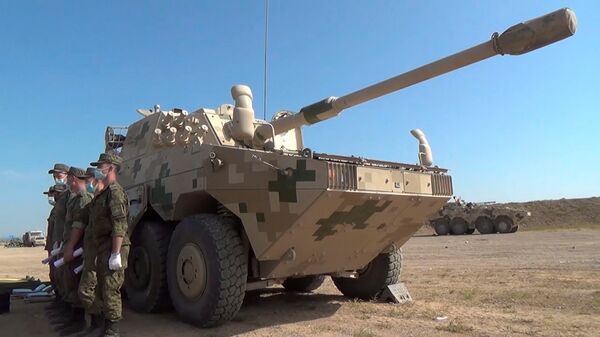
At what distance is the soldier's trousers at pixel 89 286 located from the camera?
476 cm

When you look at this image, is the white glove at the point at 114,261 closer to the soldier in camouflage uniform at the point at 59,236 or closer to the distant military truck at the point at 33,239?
the soldier in camouflage uniform at the point at 59,236

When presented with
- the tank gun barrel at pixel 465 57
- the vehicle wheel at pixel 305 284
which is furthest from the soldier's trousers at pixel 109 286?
the vehicle wheel at pixel 305 284

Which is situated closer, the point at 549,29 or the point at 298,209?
the point at 549,29

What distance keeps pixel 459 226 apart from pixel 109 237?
26.3 metres

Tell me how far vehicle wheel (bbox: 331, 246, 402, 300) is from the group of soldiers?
3.20m

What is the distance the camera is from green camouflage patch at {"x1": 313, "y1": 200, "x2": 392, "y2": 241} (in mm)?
5080

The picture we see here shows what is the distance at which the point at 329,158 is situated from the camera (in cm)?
492

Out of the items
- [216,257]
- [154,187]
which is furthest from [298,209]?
[154,187]

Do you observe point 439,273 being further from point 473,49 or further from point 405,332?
point 473,49

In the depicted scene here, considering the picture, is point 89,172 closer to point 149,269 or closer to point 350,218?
point 149,269

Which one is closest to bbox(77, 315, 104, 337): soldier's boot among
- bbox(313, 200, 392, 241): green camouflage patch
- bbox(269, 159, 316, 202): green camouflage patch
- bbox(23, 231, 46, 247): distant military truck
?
bbox(269, 159, 316, 202): green camouflage patch

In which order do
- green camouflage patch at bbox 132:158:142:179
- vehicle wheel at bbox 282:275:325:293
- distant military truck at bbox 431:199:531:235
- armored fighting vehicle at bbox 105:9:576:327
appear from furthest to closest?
A: distant military truck at bbox 431:199:531:235 → vehicle wheel at bbox 282:275:325:293 → green camouflage patch at bbox 132:158:142:179 → armored fighting vehicle at bbox 105:9:576:327

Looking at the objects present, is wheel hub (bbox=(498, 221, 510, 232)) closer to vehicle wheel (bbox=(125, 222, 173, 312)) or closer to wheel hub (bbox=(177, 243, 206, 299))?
vehicle wheel (bbox=(125, 222, 173, 312))

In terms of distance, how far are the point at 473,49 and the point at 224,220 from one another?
283 cm
